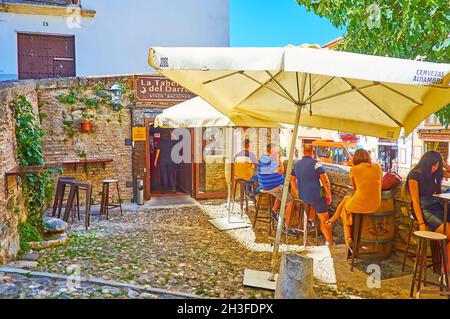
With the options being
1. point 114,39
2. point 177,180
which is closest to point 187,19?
point 114,39

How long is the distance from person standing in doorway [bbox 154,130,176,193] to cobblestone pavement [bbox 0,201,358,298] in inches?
155

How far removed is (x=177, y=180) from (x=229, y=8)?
6977mm

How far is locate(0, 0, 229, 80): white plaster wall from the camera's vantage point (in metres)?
11.8

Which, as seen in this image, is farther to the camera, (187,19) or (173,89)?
(187,19)

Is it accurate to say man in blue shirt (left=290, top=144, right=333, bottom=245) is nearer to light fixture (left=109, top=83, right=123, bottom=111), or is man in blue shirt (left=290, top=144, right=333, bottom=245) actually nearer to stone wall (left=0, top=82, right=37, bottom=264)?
stone wall (left=0, top=82, right=37, bottom=264)

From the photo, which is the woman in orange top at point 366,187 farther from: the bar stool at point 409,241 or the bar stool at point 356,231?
the bar stool at point 409,241

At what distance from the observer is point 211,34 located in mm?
14719

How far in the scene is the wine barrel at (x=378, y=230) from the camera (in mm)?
5213

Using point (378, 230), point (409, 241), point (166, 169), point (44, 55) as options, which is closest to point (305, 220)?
point (378, 230)

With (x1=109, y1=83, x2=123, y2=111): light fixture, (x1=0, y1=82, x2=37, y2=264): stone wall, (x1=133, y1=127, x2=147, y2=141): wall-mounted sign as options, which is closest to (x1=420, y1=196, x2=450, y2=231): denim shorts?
(x1=0, y1=82, x2=37, y2=264): stone wall

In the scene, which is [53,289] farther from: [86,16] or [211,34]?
[211,34]

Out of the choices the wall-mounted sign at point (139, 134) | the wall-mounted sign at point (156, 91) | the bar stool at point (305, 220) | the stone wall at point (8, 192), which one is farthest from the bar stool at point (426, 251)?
the wall-mounted sign at point (156, 91)

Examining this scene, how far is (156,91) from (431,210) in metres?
7.38

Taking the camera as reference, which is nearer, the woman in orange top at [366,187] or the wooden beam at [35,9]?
the woman in orange top at [366,187]
